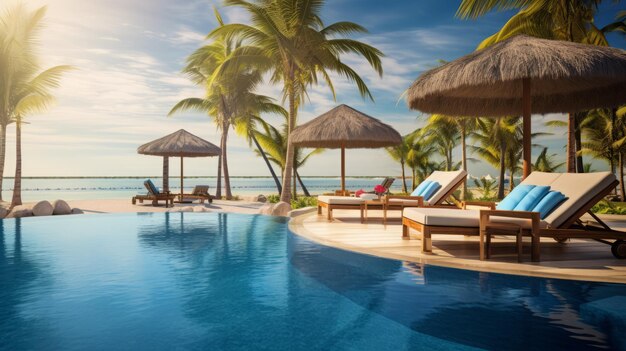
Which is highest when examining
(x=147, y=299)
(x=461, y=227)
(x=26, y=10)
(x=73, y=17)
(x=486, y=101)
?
(x=26, y=10)

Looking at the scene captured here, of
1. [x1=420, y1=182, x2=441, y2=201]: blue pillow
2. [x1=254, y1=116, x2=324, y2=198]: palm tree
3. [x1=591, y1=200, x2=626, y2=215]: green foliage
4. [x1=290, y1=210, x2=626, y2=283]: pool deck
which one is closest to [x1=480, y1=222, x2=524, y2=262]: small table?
[x1=290, y1=210, x2=626, y2=283]: pool deck

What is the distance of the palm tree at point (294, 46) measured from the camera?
12203mm

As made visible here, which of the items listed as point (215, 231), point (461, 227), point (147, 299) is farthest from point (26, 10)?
point (461, 227)

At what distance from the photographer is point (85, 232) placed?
816 cm

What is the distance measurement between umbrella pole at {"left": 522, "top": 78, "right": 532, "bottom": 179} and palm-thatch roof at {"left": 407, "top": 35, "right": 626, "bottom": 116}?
240 millimetres

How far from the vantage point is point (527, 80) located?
6484 mm

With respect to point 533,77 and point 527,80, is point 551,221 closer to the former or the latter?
point 533,77

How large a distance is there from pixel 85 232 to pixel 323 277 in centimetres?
593

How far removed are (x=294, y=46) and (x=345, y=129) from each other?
4.05 meters

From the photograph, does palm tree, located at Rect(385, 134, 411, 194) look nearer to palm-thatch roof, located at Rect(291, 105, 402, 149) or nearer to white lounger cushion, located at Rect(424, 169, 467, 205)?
palm-thatch roof, located at Rect(291, 105, 402, 149)

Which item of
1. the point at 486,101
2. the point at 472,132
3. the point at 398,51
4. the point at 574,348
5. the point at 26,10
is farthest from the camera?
the point at 472,132

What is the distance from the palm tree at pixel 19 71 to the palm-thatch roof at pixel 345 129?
10.0 m

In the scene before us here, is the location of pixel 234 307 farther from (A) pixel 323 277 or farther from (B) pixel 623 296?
(B) pixel 623 296

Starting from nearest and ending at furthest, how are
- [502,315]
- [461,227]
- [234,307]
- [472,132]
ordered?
1. [502,315]
2. [234,307]
3. [461,227]
4. [472,132]
